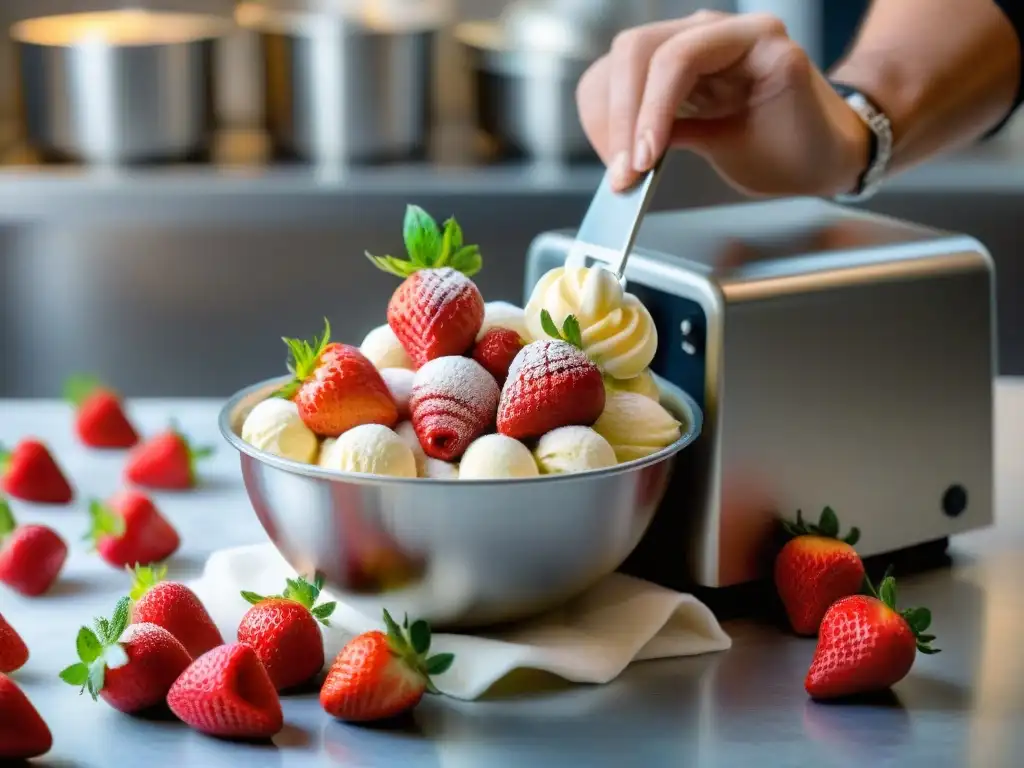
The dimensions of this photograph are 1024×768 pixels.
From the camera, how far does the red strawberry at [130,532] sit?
1086 millimetres

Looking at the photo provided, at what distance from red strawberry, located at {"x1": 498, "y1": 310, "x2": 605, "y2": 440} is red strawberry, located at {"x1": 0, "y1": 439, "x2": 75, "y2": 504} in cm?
46

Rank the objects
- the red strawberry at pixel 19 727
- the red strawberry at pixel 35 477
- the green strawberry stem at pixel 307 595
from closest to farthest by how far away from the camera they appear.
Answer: the red strawberry at pixel 19 727, the green strawberry stem at pixel 307 595, the red strawberry at pixel 35 477

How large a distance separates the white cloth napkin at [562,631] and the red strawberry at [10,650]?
Answer: 0.40 feet

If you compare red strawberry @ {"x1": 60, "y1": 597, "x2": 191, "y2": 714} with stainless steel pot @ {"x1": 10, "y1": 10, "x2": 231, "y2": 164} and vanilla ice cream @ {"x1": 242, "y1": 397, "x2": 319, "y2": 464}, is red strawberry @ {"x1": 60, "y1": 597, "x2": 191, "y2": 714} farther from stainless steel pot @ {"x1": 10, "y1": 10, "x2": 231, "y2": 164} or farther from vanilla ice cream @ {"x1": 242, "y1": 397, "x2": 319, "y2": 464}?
stainless steel pot @ {"x1": 10, "y1": 10, "x2": 231, "y2": 164}

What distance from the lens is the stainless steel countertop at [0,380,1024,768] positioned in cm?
82

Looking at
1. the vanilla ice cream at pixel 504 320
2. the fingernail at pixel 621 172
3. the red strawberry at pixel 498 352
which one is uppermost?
the fingernail at pixel 621 172

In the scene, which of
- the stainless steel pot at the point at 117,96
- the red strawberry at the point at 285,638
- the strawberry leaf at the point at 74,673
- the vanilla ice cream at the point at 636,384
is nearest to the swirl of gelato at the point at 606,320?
the vanilla ice cream at the point at 636,384

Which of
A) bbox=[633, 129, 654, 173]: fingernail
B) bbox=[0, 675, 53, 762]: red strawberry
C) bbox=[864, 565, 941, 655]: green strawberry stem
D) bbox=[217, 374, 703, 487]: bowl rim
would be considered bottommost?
bbox=[0, 675, 53, 762]: red strawberry

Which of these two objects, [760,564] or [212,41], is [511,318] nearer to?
[760,564]

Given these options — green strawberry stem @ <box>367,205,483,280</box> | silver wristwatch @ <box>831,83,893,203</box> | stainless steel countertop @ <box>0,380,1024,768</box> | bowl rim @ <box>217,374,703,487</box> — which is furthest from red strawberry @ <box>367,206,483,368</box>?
silver wristwatch @ <box>831,83,893,203</box>

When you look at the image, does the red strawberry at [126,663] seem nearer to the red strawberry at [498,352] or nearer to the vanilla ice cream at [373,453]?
the vanilla ice cream at [373,453]

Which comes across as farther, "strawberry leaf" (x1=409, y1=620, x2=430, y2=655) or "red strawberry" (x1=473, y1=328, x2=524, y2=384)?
"red strawberry" (x1=473, y1=328, x2=524, y2=384)

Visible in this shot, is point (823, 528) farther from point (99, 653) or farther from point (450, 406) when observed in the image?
point (99, 653)

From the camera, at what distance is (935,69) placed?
1359mm
